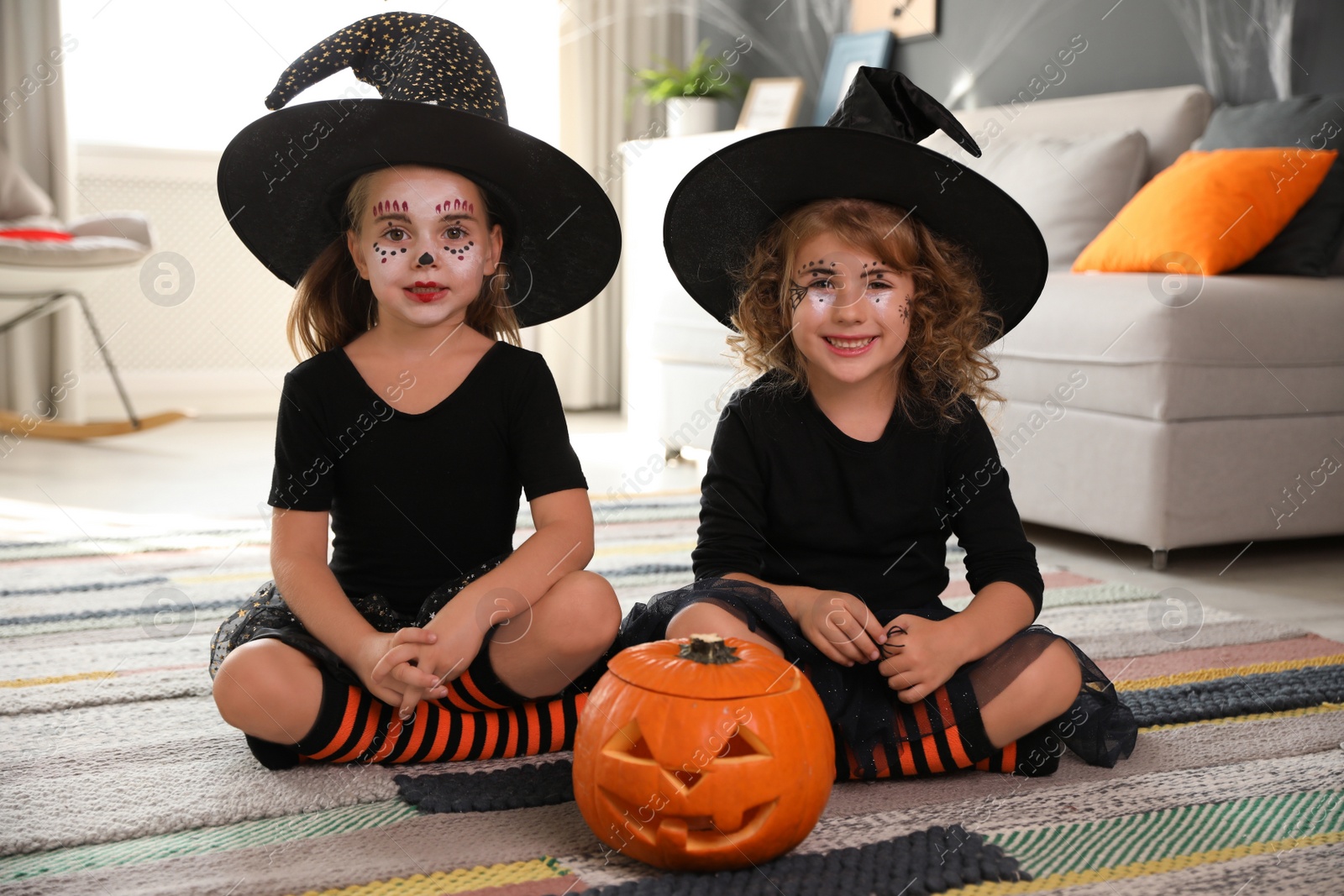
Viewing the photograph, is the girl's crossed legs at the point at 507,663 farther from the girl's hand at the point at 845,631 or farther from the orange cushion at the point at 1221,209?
the orange cushion at the point at 1221,209

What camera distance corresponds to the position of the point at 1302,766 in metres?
1.19

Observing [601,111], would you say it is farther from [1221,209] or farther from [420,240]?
[420,240]

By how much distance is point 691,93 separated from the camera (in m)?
4.28

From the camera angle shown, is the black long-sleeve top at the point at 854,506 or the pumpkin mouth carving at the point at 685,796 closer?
the pumpkin mouth carving at the point at 685,796

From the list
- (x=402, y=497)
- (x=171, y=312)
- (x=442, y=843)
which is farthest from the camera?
(x=171, y=312)

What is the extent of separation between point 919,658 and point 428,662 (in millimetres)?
461

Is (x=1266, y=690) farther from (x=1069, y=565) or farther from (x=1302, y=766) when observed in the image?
(x=1069, y=565)

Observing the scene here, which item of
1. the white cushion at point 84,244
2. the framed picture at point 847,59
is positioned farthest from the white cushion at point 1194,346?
A: the white cushion at point 84,244

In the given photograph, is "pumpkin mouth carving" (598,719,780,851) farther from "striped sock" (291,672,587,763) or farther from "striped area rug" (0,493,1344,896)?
"striped sock" (291,672,587,763)

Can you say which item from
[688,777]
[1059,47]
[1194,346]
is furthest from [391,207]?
[1059,47]

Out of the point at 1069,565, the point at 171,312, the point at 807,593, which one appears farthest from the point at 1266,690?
the point at 171,312

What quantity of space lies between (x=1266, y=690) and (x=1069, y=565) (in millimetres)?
784

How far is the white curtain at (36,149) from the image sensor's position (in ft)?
12.5

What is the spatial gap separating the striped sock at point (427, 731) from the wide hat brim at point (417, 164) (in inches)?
19.6
